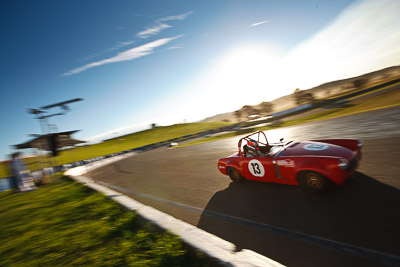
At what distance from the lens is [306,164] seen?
142 inches

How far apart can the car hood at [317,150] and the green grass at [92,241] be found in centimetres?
301

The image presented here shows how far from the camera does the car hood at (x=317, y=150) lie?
359 centimetres

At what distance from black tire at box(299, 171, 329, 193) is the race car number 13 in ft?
2.93

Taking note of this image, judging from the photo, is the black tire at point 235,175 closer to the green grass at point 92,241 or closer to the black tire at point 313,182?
the black tire at point 313,182

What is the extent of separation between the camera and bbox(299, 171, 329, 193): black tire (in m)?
3.56

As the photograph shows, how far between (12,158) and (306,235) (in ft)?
45.4

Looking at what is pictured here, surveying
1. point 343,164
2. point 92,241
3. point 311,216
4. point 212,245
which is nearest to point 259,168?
point 311,216

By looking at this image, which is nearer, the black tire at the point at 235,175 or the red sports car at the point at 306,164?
the red sports car at the point at 306,164

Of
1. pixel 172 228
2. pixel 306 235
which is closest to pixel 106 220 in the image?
pixel 172 228

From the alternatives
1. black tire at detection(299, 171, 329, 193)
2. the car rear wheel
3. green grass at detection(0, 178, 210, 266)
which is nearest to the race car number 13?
the car rear wheel

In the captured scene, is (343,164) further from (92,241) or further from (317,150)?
(92,241)

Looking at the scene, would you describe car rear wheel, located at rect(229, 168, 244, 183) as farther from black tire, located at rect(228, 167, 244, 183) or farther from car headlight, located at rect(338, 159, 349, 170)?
car headlight, located at rect(338, 159, 349, 170)

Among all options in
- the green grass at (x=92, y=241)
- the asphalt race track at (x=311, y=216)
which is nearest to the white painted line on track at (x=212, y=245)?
the green grass at (x=92, y=241)

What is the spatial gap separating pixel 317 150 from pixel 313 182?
0.69 meters
